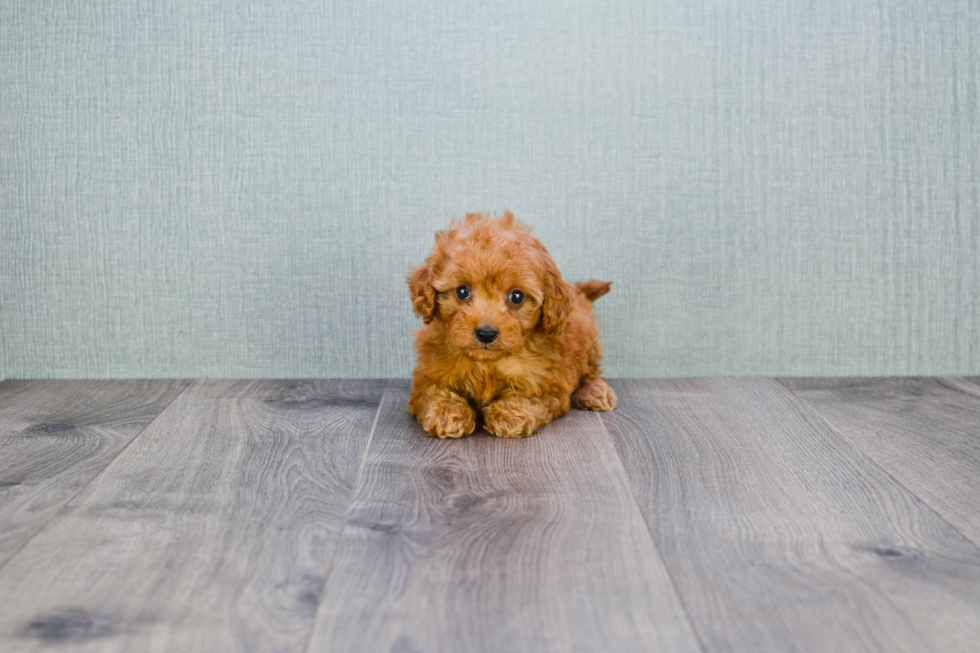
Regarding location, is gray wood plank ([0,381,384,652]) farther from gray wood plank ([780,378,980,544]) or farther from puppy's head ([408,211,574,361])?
gray wood plank ([780,378,980,544])

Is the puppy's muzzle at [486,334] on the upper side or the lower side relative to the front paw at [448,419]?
upper

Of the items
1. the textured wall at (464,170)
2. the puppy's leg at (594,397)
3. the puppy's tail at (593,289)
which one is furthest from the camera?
the textured wall at (464,170)

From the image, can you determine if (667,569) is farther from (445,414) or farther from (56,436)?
(56,436)

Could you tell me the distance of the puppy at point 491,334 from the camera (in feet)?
5.54

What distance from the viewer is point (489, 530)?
1262mm

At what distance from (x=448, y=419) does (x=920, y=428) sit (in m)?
1.08

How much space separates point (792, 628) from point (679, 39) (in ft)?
5.68

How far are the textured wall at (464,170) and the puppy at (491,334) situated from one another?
1.58 ft

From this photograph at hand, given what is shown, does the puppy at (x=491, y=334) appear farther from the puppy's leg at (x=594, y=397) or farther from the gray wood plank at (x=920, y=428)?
the gray wood plank at (x=920, y=428)

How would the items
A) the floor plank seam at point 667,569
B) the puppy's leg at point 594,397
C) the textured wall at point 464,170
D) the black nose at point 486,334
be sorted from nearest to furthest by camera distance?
the floor plank seam at point 667,569, the black nose at point 486,334, the puppy's leg at point 594,397, the textured wall at point 464,170

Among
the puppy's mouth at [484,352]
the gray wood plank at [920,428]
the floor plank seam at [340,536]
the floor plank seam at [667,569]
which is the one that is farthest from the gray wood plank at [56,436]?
the gray wood plank at [920,428]

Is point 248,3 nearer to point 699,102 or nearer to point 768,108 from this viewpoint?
point 699,102

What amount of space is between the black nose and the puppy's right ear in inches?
5.6

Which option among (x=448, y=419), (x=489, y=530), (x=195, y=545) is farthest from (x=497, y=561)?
(x=448, y=419)
